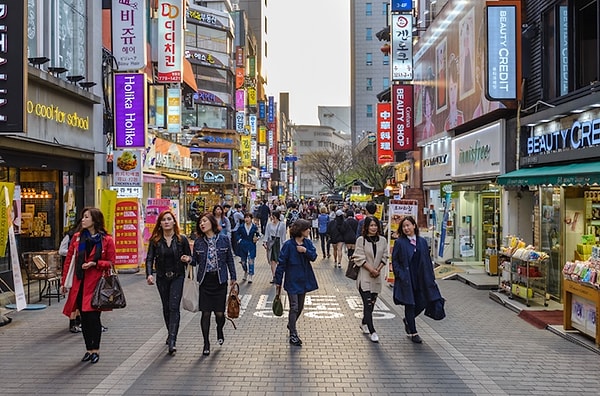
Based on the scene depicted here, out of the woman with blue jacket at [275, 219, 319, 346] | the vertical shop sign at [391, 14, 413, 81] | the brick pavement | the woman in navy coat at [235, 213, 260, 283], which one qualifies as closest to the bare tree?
the vertical shop sign at [391, 14, 413, 81]

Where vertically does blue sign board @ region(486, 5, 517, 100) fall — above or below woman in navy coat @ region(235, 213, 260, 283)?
above

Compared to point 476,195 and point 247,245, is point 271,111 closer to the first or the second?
point 476,195

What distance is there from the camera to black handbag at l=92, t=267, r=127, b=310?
6848mm

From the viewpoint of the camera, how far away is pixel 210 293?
24.2 ft

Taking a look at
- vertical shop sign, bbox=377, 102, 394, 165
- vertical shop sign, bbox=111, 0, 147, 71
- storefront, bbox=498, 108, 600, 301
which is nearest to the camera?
storefront, bbox=498, 108, 600, 301

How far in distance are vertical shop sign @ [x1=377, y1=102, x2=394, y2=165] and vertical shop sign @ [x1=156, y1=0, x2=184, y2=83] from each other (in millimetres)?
12865

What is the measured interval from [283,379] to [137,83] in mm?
13131

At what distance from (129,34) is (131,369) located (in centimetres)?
1332

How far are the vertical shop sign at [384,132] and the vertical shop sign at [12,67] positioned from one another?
2387 centimetres

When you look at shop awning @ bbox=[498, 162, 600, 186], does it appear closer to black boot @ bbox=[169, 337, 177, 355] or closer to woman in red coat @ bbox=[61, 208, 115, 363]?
black boot @ bbox=[169, 337, 177, 355]

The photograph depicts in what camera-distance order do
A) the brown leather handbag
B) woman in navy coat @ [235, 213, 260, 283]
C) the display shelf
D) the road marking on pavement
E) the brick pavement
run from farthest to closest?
1. woman in navy coat @ [235, 213, 260, 283]
2. the display shelf
3. the brown leather handbag
4. the brick pavement
5. the road marking on pavement

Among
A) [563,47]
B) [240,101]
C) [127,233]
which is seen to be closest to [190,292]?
[127,233]

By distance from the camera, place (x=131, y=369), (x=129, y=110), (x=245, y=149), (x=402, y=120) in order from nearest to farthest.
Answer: (x=131, y=369) → (x=129, y=110) → (x=402, y=120) → (x=245, y=149)

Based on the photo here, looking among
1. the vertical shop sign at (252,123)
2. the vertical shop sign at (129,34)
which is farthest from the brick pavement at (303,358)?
the vertical shop sign at (252,123)
